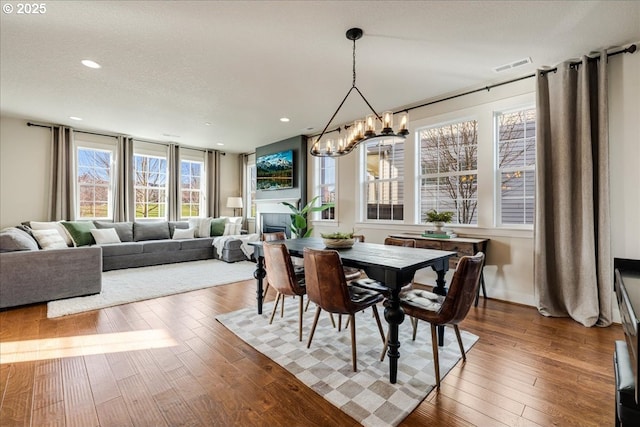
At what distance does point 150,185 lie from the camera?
6.81 m

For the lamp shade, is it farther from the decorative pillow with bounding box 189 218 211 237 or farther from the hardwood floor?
the hardwood floor

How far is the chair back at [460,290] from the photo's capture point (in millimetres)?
1784

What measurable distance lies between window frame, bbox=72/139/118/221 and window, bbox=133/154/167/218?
441 mm

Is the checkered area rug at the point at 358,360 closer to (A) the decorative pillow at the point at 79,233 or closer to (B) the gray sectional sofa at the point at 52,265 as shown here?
(B) the gray sectional sofa at the point at 52,265

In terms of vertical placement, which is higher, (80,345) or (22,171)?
(22,171)

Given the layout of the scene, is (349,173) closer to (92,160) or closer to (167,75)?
(167,75)

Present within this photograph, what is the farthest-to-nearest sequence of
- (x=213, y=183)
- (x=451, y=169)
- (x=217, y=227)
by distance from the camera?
(x=213, y=183) < (x=217, y=227) < (x=451, y=169)

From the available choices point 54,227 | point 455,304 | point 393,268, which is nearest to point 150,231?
point 54,227

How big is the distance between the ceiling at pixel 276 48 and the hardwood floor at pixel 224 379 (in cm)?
272

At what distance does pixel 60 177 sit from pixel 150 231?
185 cm

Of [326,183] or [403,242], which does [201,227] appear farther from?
[403,242]

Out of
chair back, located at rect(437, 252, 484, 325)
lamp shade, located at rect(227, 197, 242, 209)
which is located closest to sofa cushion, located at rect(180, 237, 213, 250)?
lamp shade, located at rect(227, 197, 242, 209)

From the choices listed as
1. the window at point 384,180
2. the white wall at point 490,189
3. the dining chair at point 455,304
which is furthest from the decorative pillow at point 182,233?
the dining chair at point 455,304

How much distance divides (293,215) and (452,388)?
447cm
